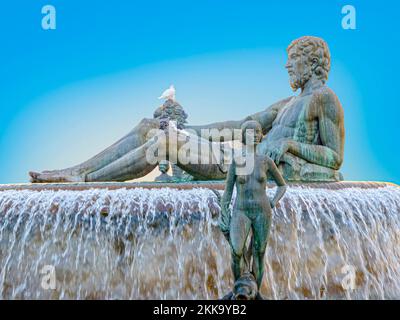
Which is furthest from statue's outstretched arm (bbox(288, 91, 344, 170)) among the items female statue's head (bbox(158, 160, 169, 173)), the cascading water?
female statue's head (bbox(158, 160, 169, 173))

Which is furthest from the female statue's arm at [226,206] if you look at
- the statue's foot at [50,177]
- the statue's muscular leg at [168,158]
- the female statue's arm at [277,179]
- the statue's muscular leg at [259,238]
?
the statue's foot at [50,177]

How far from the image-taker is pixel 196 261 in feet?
26.8

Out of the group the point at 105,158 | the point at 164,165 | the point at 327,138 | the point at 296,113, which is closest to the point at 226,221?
the point at 164,165

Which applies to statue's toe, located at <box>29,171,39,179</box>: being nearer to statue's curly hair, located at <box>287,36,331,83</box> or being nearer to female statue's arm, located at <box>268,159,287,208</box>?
female statue's arm, located at <box>268,159,287,208</box>

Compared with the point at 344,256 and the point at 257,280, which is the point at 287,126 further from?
the point at 257,280

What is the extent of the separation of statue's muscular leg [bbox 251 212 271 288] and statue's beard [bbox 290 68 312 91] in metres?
5.05

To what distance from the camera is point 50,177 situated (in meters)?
10.8

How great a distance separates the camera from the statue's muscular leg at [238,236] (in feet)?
21.6

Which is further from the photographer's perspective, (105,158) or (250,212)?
(105,158)

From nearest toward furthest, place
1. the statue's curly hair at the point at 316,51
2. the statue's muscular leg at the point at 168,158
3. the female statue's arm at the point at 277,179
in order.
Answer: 1. the female statue's arm at the point at 277,179
2. the statue's muscular leg at the point at 168,158
3. the statue's curly hair at the point at 316,51

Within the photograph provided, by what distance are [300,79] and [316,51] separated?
640 mm

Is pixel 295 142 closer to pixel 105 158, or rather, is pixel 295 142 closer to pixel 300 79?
pixel 300 79

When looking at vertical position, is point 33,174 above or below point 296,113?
below

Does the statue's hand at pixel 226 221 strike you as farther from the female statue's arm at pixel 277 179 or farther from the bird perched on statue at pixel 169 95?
the bird perched on statue at pixel 169 95
